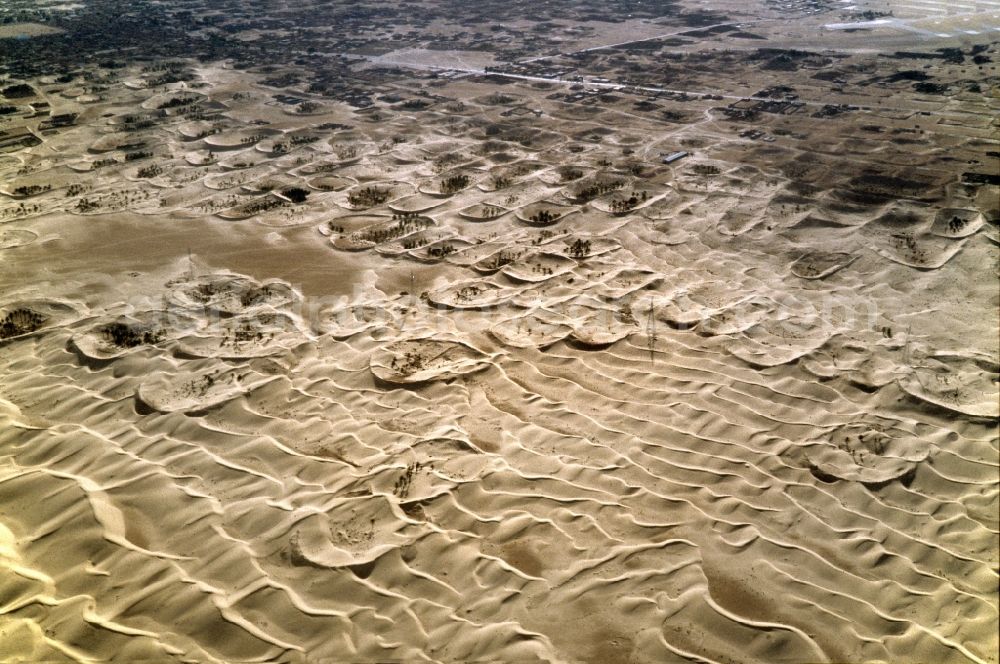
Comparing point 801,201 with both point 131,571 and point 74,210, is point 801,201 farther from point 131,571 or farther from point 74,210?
point 74,210

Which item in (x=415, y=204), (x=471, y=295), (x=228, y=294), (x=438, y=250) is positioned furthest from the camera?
(x=415, y=204)

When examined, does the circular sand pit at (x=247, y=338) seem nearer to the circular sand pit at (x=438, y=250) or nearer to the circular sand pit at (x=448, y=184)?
the circular sand pit at (x=438, y=250)

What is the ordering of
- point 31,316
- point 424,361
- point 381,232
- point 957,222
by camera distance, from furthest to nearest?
point 381,232
point 957,222
point 31,316
point 424,361

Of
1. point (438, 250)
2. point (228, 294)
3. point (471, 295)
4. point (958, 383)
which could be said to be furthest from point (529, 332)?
point (958, 383)

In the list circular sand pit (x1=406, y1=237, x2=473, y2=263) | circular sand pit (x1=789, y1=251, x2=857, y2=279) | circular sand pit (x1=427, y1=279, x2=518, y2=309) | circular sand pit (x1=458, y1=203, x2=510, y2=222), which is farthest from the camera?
circular sand pit (x1=458, y1=203, x2=510, y2=222)

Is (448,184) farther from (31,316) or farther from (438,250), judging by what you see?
(31,316)

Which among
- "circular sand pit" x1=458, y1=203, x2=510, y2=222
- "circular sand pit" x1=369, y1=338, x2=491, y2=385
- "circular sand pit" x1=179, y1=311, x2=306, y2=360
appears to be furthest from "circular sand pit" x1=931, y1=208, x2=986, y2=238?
"circular sand pit" x1=179, y1=311, x2=306, y2=360

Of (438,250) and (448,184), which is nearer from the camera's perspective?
(438,250)

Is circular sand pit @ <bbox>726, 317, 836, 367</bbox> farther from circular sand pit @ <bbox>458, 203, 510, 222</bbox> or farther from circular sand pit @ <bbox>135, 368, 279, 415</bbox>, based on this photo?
circular sand pit @ <bbox>135, 368, 279, 415</bbox>

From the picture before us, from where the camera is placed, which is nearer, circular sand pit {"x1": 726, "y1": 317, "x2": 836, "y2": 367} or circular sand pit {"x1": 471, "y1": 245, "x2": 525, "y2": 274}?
circular sand pit {"x1": 726, "y1": 317, "x2": 836, "y2": 367}
